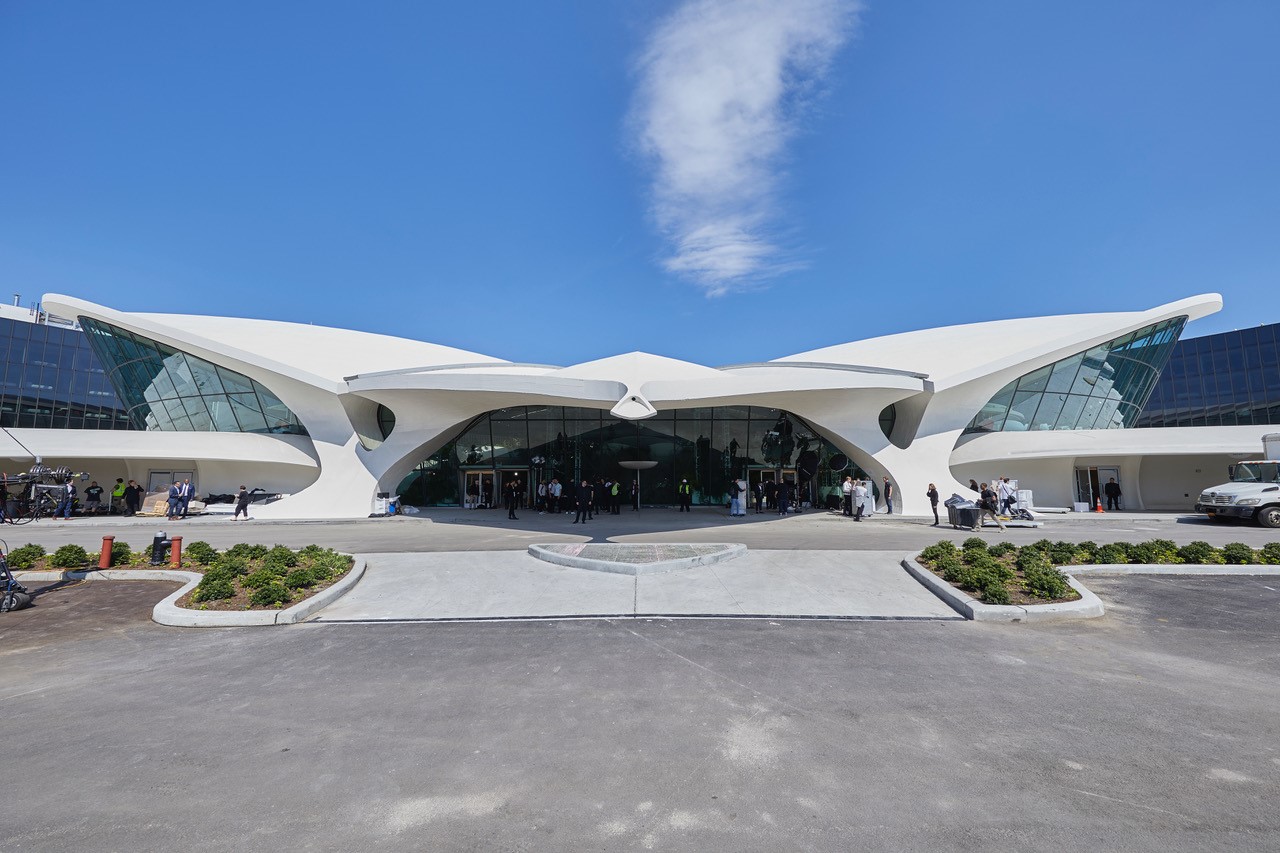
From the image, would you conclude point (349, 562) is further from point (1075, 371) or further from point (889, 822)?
point (1075, 371)

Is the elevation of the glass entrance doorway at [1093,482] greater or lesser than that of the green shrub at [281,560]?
greater

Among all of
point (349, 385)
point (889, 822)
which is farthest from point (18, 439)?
point (889, 822)

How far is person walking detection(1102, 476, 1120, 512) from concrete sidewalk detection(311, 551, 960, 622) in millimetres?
21271

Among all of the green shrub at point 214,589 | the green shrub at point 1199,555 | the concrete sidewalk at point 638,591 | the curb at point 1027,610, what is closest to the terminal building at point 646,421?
the concrete sidewalk at point 638,591

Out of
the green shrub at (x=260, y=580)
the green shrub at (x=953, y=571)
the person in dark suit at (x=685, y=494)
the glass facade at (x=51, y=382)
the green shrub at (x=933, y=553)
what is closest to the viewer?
the green shrub at (x=260, y=580)

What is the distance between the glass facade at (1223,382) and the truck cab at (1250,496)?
4669 centimetres

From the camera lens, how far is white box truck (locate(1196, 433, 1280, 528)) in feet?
60.8

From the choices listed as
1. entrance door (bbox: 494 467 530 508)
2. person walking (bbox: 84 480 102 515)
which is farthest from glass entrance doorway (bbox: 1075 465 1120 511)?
person walking (bbox: 84 480 102 515)

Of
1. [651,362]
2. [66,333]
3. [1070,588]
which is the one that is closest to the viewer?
[1070,588]

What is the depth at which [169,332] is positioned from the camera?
26016 millimetres

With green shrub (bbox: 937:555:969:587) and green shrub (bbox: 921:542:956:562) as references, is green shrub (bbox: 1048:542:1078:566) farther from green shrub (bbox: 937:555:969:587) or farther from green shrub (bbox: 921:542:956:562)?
green shrub (bbox: 937:555:969:587)

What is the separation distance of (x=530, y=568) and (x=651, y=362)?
18099 mm

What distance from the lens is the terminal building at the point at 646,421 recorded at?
77.4 ft

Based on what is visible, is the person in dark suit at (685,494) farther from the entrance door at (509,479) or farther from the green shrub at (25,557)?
the green shrub at (25,557)
